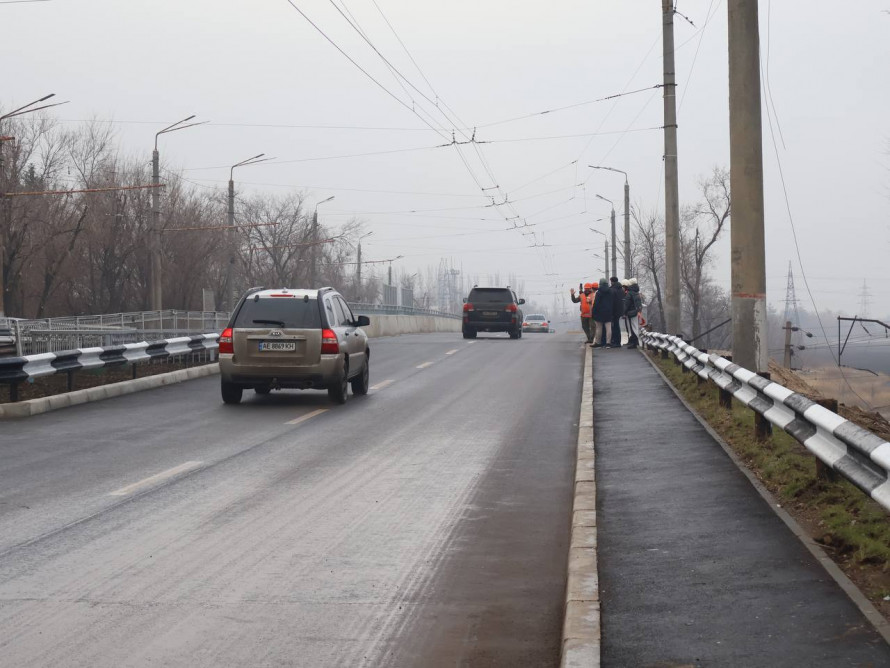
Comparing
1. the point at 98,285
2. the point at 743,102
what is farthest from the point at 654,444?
the point at 98,285

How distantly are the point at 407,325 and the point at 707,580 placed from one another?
2129 inches

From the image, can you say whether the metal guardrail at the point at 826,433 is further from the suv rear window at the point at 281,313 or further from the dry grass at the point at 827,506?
the suv rear window at the point at 281,313

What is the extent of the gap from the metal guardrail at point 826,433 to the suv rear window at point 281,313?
6775mm

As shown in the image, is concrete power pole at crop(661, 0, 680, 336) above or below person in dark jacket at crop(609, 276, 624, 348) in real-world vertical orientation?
above

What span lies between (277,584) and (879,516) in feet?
11.9

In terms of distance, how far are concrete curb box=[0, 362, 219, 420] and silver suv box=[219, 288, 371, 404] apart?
6.92 ft

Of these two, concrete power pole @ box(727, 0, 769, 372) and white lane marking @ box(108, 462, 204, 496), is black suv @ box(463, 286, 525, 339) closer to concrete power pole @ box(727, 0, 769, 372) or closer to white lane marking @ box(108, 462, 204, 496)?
concrete power pole @ box(727, 0, 769, 372)

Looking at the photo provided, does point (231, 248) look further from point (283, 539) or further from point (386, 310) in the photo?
point (283, 539)

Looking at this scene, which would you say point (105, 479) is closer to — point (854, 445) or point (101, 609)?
point (101, 609)

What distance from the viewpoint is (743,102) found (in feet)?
42.2

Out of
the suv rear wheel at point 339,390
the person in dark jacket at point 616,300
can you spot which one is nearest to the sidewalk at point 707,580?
the suv rear wheel at point 339,390

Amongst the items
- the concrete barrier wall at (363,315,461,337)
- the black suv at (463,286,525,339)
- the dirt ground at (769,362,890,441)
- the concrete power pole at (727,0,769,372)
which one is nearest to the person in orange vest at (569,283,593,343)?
the dirt ground at (769,362,890,441)

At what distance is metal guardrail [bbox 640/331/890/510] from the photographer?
6.10m

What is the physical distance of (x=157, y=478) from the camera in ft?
33.5
